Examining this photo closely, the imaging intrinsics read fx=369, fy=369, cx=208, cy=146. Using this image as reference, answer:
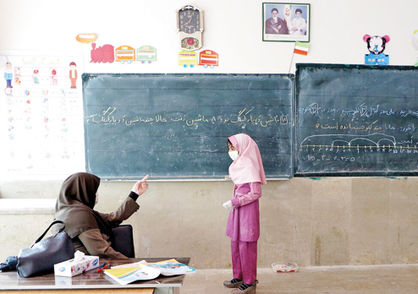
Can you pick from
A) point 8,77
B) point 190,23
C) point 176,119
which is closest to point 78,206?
point 176,119

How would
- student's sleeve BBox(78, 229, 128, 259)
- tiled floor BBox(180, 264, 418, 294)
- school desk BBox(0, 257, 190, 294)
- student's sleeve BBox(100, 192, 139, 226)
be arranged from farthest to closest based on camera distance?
tiled floor BBox(180, 264, 418, 294) → student's sleeve BBox(100, 192, 139, 226) → student's sleeve BBox(78, 229, 128, 259) → school desk BBox(0, 257, 190, 294)

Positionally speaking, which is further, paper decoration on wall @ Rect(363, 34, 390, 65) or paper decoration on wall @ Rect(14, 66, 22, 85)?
paper decoration on wall @ Rect(363, 34, 390, 65)

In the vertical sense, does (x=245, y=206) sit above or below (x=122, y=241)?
above

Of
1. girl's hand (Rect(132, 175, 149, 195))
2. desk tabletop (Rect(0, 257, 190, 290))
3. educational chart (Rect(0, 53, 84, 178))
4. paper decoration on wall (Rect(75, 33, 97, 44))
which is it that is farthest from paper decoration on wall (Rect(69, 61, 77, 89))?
desk tabletop (Rect(0, 257, 190, 290))

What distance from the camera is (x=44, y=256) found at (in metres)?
1.82

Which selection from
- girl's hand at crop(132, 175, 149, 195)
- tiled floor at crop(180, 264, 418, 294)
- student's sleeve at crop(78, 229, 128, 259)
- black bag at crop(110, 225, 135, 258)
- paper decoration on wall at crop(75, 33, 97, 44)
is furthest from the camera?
paper decoration on wall at crop(75, 33, 97, 44)

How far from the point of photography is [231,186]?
3602 mm

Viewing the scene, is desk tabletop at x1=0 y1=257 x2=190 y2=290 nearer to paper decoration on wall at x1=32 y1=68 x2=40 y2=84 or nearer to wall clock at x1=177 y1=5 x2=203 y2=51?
paper decoration on wall at x1=32 y1=68 x2=40 y2=84

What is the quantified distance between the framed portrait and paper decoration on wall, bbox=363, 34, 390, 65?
0.62m

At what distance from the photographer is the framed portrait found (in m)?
3.51

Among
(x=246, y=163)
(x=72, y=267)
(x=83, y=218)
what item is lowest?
(x=72, y=267)

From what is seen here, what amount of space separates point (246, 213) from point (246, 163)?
0.40 m

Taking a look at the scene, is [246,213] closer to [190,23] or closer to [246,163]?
[246,163]

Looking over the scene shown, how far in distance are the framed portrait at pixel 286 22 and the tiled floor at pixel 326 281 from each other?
2.24m
